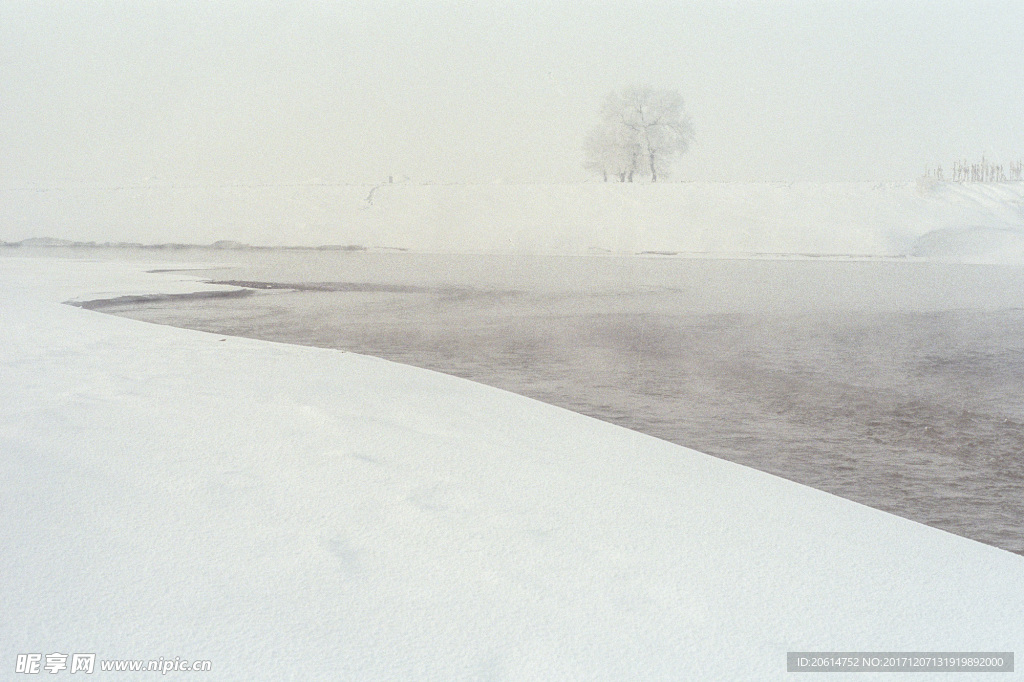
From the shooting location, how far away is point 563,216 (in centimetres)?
2038

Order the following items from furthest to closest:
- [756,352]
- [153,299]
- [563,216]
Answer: [563,216] < [153,299] < [756,352]

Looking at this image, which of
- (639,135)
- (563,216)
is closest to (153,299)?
(563,216)

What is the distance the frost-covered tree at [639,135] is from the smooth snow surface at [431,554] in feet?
72.8

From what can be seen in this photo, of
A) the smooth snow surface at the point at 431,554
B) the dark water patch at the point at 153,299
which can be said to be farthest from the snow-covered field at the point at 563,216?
the smooth snow surface at the point at 431,554

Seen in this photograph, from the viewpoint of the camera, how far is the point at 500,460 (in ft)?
8.59

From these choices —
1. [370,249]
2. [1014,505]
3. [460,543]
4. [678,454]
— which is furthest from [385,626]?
[370,249]

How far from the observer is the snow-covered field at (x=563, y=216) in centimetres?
1689

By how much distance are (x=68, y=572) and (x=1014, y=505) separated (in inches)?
100

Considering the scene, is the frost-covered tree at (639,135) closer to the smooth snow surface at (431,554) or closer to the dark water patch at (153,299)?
the dark water patch at (153,299)

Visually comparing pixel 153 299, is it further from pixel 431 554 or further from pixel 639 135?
pixel 639 135

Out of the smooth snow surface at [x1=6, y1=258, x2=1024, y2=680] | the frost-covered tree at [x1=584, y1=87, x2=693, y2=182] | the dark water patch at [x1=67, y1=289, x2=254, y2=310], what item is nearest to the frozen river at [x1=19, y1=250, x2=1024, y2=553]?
the dark water patch at [x1=67, y1=289, x2=254, y2=310]

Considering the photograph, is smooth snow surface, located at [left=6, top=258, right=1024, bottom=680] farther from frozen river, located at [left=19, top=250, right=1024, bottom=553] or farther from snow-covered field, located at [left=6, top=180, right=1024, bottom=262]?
snow-covered field, located at [left=6, top=180, right=1024, bottom=262]

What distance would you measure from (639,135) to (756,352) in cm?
1969

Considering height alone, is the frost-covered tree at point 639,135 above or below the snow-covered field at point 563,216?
above
